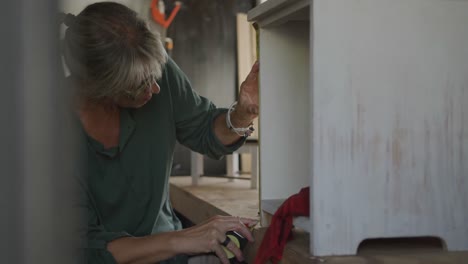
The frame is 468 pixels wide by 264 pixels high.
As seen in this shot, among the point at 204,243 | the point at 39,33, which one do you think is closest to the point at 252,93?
the point at 204,243

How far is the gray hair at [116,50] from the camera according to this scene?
1.33 m

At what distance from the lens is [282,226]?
3.59 feet

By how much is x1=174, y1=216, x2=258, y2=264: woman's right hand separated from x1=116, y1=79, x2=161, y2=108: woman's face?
0.36 meters

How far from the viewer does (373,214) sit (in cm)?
96

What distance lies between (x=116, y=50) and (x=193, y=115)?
413 millimetres

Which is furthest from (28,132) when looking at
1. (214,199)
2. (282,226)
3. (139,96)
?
(214,199)

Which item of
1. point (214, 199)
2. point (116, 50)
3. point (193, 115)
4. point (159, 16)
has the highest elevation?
point (159, 16)

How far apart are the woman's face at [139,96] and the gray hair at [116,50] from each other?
3cm

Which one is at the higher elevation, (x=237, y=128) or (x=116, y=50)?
(x=116, y=50)

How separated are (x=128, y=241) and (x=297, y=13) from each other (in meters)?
0.71

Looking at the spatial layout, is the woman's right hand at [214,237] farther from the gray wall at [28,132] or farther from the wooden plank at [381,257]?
the gray wall at [28,132]

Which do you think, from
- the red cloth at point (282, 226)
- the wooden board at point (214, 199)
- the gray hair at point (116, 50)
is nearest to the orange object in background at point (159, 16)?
the wooden board at point (214, 199)

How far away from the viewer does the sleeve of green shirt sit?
1.69 m

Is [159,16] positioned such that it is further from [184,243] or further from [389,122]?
[389,122]
